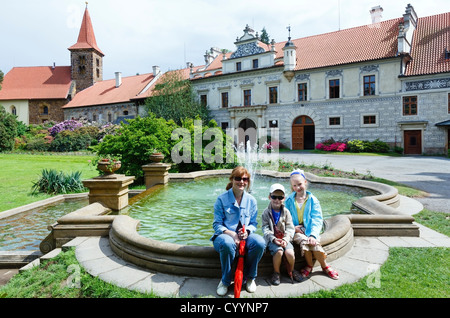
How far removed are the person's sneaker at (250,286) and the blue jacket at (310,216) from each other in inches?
41.8

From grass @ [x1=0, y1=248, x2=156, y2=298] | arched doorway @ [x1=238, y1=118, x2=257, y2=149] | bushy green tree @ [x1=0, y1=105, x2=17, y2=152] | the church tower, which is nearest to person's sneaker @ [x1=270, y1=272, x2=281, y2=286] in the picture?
grass @ [x1=0, y1=248, x2=156, y2=298]

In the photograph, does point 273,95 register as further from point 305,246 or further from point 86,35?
point 86,35

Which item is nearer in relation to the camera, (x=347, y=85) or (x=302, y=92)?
(x=347, y=85)

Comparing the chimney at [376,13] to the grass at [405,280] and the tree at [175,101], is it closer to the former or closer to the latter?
the tree at [175,101]

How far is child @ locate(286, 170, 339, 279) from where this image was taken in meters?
3.95

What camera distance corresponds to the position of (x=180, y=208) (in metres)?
7.96

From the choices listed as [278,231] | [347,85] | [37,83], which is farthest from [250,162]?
[37,83]

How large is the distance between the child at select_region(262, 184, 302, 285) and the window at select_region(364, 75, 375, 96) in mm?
28433

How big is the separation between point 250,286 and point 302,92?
101 ft

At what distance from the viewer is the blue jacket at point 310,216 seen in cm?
416

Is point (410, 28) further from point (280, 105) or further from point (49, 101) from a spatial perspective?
point (49, 101)

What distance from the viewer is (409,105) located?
26672 mm
